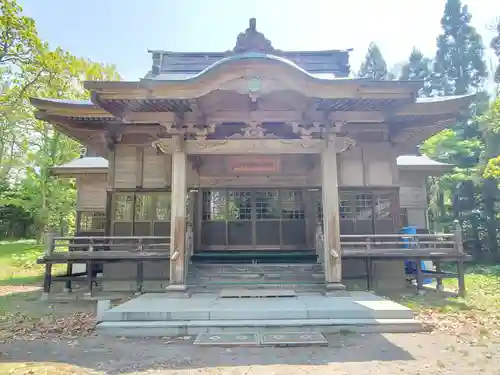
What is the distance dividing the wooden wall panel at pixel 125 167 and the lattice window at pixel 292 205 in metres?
4.71

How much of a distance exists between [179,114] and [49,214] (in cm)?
1919

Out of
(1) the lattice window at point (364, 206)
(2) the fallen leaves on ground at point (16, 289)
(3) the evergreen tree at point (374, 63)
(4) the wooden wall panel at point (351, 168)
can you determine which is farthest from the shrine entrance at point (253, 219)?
(3) the evergreen tree at point (374, 63)

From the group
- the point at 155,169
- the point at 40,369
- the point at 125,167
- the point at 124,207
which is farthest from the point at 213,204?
the point at 40,369

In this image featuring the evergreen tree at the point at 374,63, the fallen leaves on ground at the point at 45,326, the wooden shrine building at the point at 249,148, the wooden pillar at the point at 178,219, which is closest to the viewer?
the fallen leaves on ground at the point at 45,326

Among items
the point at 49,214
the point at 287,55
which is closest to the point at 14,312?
the point at 287,55

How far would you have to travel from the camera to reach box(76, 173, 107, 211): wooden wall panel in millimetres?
13133

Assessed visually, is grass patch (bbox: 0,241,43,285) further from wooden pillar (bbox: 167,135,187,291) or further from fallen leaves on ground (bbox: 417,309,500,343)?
fallen leaves on ground (bbox: 417,309,500,343)

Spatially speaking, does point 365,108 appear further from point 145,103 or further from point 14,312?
point 14,312

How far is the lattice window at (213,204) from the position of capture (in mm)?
11305

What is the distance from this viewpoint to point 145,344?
17.8 ft

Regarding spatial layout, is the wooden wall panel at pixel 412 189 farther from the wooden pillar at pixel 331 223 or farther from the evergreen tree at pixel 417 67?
the evergreen tree at pixel 417 67

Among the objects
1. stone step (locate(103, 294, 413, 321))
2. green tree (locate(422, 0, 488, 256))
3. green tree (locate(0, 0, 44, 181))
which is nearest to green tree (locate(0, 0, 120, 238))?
green tree (locate(0, 0, 44, 181))

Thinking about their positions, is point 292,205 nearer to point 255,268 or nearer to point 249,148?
point 255,268

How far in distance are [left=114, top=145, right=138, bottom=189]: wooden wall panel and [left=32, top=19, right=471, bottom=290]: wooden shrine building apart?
31 millimetres
